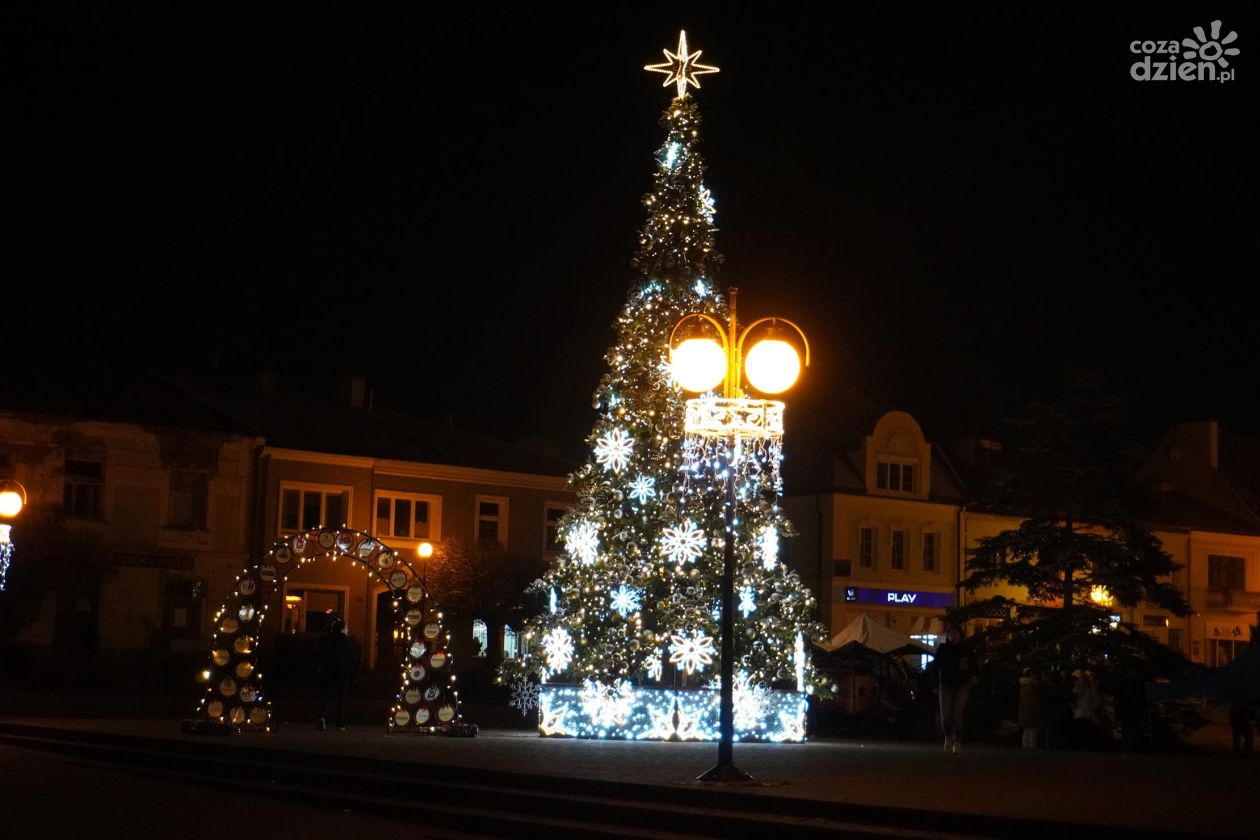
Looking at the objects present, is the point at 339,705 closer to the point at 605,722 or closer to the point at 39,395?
the point at 605,722

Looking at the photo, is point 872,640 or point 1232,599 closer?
point 872,640

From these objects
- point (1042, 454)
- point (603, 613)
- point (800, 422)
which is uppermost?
point (800, 422)

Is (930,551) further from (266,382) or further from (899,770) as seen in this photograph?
(899,770)

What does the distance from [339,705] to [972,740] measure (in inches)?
471

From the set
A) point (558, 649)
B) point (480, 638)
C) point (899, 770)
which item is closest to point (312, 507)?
point (480, 638)

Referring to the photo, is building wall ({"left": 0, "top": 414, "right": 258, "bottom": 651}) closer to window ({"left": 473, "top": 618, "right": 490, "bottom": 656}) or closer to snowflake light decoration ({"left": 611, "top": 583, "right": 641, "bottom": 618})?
window ({"left": 473, "top": 618, "right": 490, "bottom": 656})

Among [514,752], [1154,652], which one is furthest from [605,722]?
[1154,652]

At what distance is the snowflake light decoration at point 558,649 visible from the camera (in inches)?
975

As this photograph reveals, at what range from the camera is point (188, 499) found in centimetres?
4941

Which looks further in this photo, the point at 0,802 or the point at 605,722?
the point at 605,722

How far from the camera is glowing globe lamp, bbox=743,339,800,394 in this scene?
15.6 m

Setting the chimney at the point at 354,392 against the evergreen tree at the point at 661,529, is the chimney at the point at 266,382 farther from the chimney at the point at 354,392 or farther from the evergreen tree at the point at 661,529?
the evergreen tree at the point at 661,529

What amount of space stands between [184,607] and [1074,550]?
27.0 metres

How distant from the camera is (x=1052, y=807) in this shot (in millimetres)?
13766
